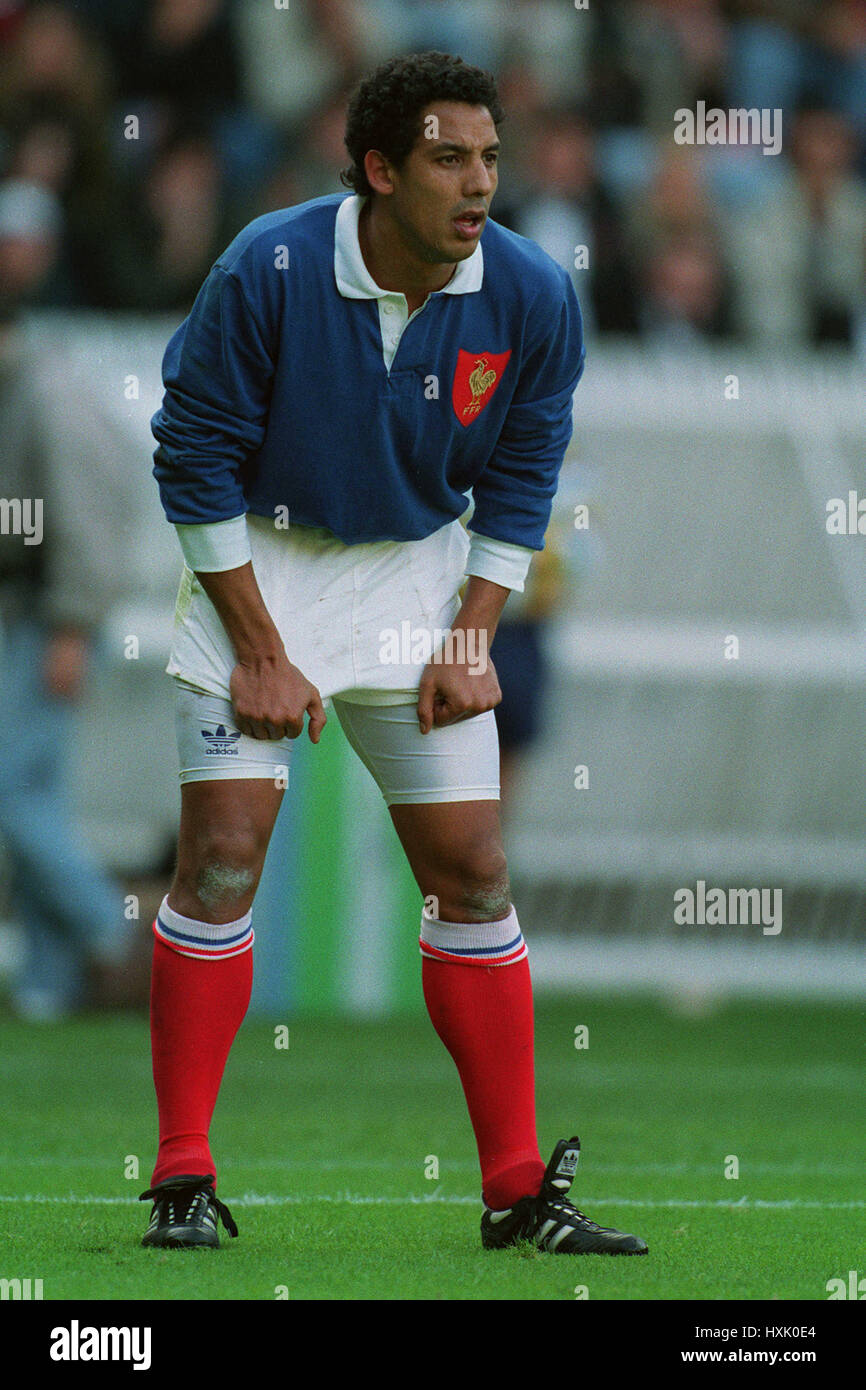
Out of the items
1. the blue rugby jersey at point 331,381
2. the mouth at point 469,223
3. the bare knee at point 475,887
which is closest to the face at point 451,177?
the mouth at point 469,223

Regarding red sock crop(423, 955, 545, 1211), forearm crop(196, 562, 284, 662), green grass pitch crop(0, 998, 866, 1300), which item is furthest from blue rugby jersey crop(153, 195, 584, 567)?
green grass pitch crop(0, 998, 866, 1300)

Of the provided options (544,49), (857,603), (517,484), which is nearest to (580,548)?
(857,603)

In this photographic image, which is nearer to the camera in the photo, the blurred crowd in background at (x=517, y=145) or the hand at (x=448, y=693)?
the hand at (x=448, y=693)

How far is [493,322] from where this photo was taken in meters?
4.03

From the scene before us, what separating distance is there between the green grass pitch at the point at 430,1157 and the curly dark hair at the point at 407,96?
75.4 inches

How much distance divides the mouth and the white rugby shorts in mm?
596

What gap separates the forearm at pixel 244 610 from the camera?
398 cm

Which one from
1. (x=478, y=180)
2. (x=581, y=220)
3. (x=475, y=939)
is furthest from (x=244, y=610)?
(x=581, y=220)

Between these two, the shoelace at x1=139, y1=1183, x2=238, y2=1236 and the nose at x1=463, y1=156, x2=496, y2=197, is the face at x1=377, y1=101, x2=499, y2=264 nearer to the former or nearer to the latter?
the nose at x1=463, y1=156, x2=496, y2=197

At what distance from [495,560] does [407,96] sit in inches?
33.7

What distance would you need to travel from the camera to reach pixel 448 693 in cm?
406

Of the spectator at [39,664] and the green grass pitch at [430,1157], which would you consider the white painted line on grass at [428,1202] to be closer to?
the green grass pitch at [430,1157]

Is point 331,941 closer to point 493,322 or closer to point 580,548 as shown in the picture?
point 580,548

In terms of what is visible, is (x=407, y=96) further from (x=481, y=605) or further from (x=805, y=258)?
(x=805, y=258)
